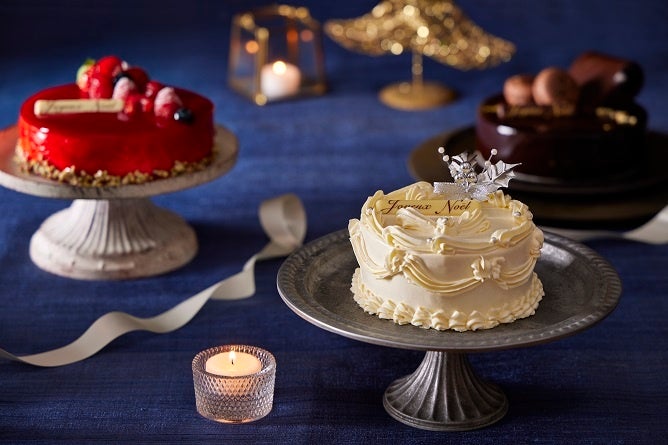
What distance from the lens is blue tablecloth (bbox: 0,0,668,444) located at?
2.07 meters

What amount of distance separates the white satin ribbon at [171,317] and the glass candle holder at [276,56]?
1319 mm

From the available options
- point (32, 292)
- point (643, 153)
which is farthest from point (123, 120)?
point (643, 153)

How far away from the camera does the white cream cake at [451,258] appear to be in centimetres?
188

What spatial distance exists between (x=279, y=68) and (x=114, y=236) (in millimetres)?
1585

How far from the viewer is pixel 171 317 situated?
2.49m

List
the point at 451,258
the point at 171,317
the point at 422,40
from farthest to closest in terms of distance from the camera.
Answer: the point at 422,40 < the point at 171,317 < the point at 451,258

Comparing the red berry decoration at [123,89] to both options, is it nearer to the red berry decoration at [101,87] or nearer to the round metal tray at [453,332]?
the red berry decoration at [101,87]

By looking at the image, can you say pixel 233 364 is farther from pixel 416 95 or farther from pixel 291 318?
pixel 416 95

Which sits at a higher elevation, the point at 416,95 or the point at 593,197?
the point at 593,197

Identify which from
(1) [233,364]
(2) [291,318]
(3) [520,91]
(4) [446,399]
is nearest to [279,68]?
(3) [520,91]

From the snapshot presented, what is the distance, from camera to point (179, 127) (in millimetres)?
2646

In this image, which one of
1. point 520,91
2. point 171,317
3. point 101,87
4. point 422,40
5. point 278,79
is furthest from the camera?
point 278,79

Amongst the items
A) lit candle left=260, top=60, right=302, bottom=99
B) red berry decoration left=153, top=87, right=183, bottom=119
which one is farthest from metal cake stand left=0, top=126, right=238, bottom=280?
lit candle left=260, top=60, right=302, bottom=99

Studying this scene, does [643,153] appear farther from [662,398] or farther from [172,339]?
[172,339]
